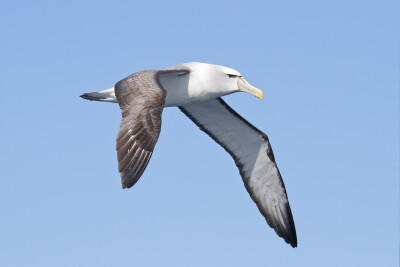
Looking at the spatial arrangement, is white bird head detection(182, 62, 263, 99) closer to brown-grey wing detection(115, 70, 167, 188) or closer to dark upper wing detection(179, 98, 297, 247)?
brown-grey wing detection(115, 70, 167, 188)

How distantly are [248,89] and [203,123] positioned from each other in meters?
2.77

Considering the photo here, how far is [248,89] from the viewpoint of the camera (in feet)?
54.0

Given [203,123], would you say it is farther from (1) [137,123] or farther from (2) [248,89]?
(1) [137,123]

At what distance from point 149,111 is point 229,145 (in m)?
5.81

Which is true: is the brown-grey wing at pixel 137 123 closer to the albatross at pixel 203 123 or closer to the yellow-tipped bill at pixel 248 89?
the albatross at pixel 203 123

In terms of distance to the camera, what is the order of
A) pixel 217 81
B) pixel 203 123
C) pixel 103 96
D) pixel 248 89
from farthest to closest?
pixel 203 123 → pixel 103 96 → pixel 248 89 → pixel 217 81

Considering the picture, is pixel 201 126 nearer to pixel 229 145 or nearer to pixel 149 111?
pixel 229 145

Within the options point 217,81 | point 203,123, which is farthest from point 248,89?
point 203,123

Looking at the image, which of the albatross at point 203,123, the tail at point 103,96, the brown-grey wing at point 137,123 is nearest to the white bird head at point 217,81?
the albatross at point 203,123

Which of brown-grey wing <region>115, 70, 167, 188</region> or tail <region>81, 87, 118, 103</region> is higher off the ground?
tail <region>81, 87, 118, 103</region>

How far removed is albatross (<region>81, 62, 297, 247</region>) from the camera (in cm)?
1298

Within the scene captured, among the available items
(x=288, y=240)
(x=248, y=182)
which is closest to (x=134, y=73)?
(x=248, y=182)

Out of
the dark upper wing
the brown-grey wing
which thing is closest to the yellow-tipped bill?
the dark upper wing

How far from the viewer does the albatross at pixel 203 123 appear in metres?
13.0
